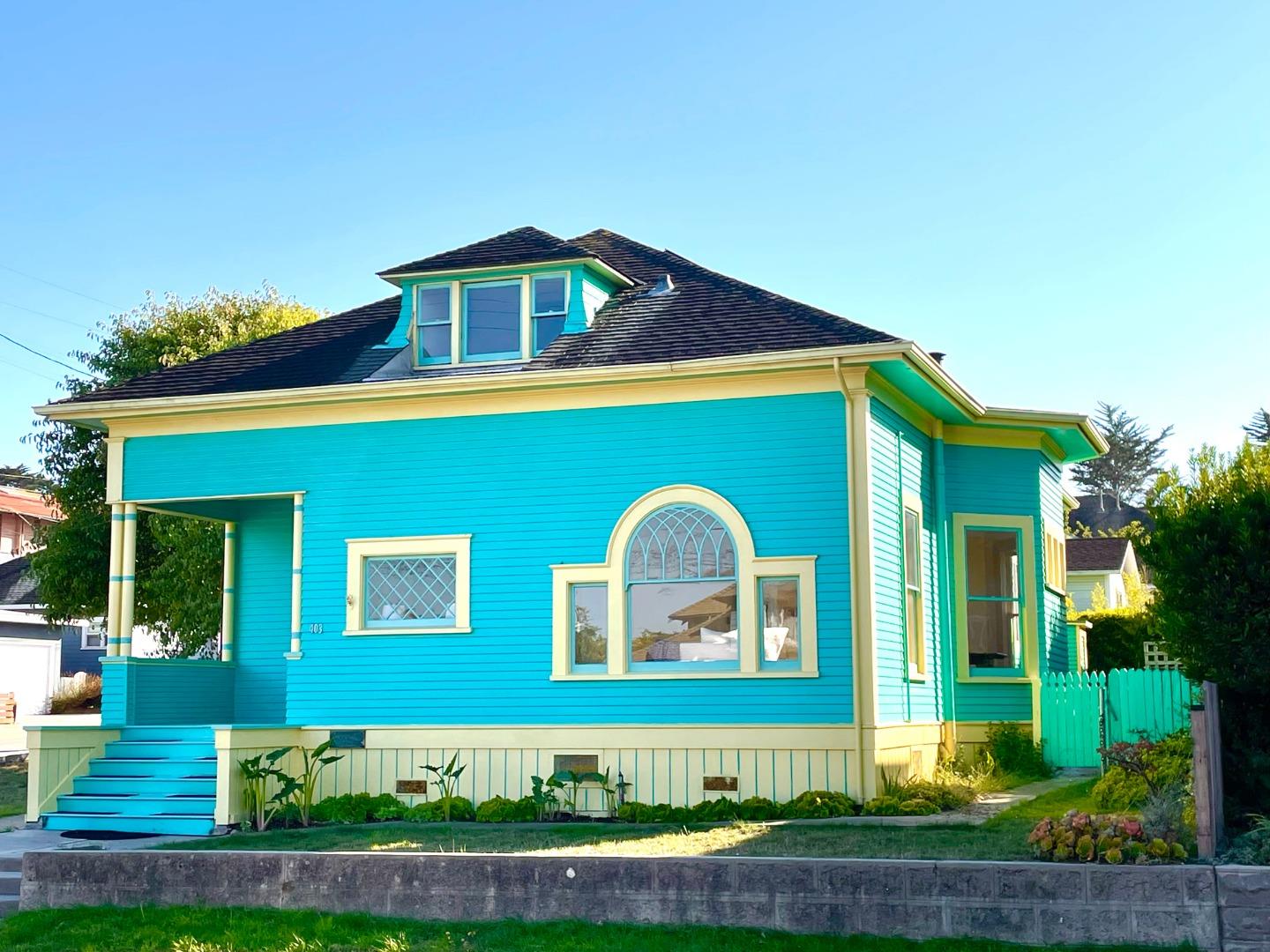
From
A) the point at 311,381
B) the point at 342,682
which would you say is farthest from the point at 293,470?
the point at 342,682

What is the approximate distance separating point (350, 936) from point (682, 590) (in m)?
6.61

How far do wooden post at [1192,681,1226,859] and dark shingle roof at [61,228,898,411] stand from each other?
230 inches

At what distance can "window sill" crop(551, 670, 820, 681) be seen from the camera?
15062 mm

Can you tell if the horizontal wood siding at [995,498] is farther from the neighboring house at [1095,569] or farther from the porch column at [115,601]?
the neighboring house at [1095,569]

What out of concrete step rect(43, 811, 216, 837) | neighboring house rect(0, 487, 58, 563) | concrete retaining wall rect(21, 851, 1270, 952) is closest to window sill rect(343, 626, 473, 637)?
concrete step rect(43, 811, 216, 837)

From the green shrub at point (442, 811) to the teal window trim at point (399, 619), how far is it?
1.92 metres

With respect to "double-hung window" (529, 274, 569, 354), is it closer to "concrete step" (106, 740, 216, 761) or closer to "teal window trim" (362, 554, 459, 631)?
"teal window trim" (362, 554, 459, 631)

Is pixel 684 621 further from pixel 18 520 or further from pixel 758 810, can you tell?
pixel 18 520

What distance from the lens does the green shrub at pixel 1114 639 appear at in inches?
913

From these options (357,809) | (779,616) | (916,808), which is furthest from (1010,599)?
(357,809)

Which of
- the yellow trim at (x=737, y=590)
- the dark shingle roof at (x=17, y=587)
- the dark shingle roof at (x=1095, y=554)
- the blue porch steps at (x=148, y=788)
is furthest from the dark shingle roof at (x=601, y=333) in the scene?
the dark shingle roof at (x=17, y=587)

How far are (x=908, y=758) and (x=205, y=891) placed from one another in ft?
26.0

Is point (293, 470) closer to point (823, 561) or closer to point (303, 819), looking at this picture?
point (303, 819)

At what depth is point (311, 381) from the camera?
1764 centimetres
